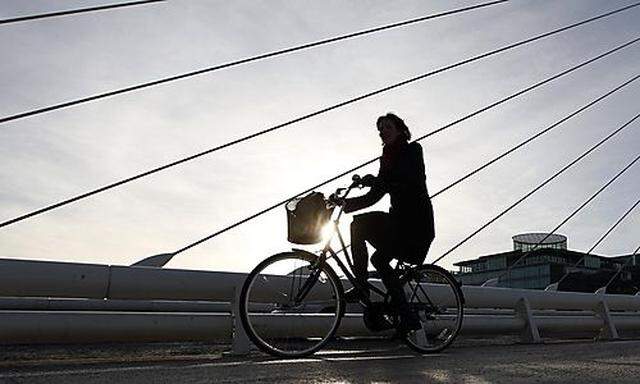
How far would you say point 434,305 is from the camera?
5.65m

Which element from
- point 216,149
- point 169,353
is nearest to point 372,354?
point 169,353

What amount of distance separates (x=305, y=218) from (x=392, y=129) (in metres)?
1.00

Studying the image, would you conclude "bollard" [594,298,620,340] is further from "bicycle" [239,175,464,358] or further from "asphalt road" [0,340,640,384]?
"bicycle" [239,175,464,358]

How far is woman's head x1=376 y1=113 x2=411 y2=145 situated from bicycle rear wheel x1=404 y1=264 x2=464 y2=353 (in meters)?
1.00

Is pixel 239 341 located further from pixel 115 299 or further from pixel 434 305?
pixel 434 305

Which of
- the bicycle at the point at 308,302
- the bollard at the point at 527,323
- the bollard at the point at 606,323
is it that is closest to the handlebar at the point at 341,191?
the bicycle at the point at 308,302

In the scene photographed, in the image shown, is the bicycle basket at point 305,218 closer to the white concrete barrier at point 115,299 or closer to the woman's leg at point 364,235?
the woman's leg at point 364,235

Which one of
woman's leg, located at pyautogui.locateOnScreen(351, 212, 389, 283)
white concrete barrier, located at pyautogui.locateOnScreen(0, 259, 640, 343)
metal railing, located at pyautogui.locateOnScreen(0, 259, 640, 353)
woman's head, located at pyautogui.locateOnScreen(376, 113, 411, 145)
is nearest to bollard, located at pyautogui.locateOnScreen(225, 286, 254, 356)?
metal railing, located at pyautogui.locateOnScreen(0, 259, 640, 353)

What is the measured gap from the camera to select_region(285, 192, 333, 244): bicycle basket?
15.3 feet

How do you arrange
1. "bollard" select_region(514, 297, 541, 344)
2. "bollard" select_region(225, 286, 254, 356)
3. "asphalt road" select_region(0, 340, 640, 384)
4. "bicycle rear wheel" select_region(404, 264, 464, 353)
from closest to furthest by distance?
"asphalt road" select_region(0, 340, 640, 384) < "bollard" select_region(225, 286, 254, 356) < "bicycle rear wheel" select_region(404, 264, 464, 353) < "bollard" select_region(514, 297, 541, 344)

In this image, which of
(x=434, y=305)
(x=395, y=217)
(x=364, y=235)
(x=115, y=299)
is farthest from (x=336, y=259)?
(x=115, y=299)

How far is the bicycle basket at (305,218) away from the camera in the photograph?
465cm

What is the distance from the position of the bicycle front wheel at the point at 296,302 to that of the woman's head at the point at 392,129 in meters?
1.02

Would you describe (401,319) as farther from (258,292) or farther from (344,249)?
(258,292)
